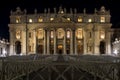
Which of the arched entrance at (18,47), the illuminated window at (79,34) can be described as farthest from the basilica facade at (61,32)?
the arched entrance at (18,47)

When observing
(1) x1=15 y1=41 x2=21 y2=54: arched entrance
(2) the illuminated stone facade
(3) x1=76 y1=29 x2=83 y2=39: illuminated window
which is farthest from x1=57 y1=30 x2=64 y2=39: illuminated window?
(2) the illuminated stone facade

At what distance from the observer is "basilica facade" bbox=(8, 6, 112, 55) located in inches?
5369

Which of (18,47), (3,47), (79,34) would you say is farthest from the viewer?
(18,47)

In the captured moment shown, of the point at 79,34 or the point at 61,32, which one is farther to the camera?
the point at 79,34

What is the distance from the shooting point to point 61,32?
138 meters

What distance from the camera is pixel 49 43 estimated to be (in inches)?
5384

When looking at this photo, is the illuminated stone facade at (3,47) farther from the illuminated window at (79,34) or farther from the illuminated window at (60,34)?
the illuminated window at (79,34)

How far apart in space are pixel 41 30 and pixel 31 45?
24.7 ft

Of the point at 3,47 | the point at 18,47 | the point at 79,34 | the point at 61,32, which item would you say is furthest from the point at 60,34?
the point at 3,47

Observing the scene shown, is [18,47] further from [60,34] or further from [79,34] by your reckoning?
[79,34]

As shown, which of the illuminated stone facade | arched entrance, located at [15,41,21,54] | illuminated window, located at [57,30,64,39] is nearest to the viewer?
the illuminated stone facade

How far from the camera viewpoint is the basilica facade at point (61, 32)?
447 ft

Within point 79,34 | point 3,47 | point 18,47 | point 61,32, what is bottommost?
point 18,47

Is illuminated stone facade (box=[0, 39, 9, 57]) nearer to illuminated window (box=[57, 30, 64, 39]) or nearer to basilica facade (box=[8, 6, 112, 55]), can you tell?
basilica facade (box=[8, 6, 112, 55])
